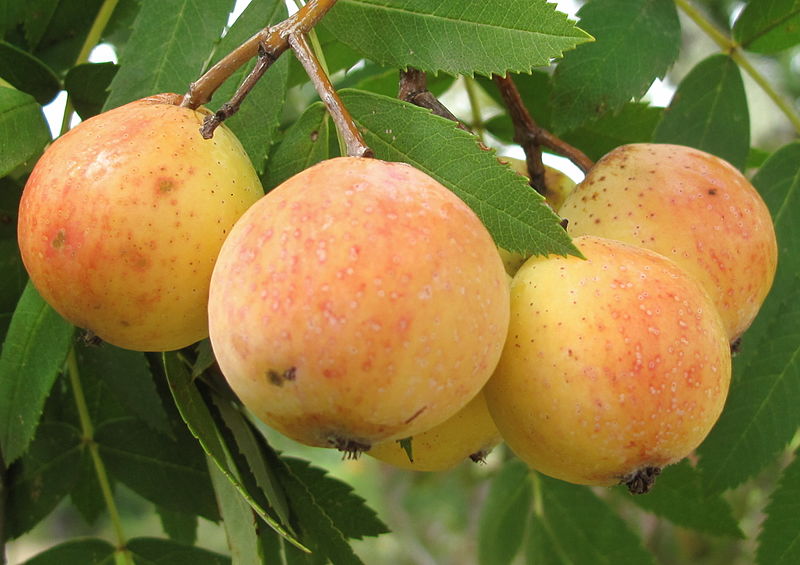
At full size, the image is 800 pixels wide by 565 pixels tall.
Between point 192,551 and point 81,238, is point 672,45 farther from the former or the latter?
point 192,551

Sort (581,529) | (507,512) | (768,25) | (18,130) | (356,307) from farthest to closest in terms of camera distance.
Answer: (507,512) < (581,529) < (768,25) < (18,130) < (356,307)

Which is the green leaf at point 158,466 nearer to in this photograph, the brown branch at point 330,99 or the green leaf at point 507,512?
the brown branch at point 330,99

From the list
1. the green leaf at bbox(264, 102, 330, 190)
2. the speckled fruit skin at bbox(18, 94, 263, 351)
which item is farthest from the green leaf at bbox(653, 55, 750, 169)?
the speckled fruit skin at bbox(18, 94, 263, 351)

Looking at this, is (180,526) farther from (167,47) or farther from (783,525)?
(783,525)

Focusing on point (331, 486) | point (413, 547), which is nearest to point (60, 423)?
point (331, 486)

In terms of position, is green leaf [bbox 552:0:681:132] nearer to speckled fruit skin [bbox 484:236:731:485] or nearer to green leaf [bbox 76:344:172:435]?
speckled fruit skin [bbox 484:236:731:485]

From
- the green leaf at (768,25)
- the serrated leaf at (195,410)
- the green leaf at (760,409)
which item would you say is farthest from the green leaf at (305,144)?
the green leaf at (768,25)

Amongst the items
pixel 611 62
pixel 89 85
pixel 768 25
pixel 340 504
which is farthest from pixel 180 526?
pixel 768 25
